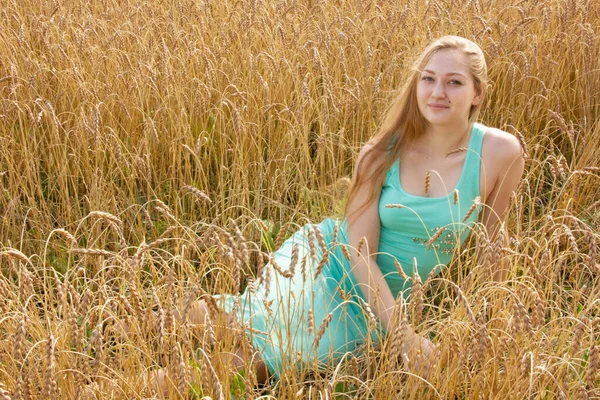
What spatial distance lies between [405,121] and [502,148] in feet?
1.02

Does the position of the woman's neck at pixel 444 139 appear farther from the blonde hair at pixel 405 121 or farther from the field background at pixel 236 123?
the field background at pixel 236 123

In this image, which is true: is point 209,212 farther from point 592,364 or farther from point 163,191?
point 592,364

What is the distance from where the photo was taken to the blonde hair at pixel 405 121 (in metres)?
2.29

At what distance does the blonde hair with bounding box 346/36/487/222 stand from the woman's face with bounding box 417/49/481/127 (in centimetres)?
3

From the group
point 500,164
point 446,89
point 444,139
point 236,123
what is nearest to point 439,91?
point 446,89

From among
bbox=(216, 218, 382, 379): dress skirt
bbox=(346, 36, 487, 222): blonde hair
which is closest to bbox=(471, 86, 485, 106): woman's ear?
bbox=(346, 36, 487, 222): blonde hair

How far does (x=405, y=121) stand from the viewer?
2.39 m

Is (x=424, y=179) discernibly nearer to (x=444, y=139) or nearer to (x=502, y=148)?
(x=444, y=139)

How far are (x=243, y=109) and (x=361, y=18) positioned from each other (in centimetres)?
150

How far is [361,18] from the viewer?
4270 millimetres

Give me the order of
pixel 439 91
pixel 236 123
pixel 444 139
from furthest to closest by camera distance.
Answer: pixel 236 123 < pixel 444 139 < pixel 439 91

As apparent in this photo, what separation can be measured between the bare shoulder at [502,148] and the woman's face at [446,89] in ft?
0.33

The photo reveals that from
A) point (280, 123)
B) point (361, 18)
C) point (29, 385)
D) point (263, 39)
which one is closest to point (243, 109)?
point (280, 123)

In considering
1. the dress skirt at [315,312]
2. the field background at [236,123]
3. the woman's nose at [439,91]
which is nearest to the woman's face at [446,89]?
the woman's nose at [439,91]
